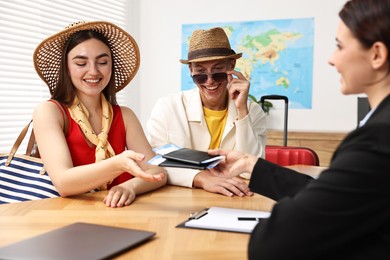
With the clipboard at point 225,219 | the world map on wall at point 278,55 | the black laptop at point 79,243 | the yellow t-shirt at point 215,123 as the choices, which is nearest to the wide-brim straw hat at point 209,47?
the yellow t-shirt at point 215,123

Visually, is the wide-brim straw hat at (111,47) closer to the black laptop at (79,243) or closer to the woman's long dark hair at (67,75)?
the woman's long dark hair at (67,75)

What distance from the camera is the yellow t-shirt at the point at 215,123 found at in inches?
96.7

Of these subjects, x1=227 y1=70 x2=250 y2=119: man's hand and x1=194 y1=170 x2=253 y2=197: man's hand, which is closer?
x1=194 y1=170 x2=253 y2=197: man's hand

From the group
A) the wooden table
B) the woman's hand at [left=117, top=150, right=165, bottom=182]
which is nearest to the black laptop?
the wooden table

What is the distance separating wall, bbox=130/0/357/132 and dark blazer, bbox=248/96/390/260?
3728mm

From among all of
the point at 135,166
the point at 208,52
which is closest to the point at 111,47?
the point at 208,52

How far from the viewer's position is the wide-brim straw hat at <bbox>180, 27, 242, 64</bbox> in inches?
92.7

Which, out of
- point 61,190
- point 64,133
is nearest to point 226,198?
point 61,190

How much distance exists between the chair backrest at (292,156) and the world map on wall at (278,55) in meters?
1.73

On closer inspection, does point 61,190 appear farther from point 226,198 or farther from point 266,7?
point 266,7

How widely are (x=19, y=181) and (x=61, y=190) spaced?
0.23 metres

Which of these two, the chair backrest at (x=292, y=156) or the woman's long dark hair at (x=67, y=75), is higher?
the woman's long dark hair at (x=67, y=75)

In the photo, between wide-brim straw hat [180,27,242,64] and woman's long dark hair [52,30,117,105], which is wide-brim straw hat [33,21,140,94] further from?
wide-brim straw hat [180,27,242,64]

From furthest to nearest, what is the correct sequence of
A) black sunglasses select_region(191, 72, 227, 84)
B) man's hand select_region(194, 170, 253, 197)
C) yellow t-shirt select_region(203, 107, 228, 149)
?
yellow t-shirt select_region(203, 107, 228, 149)
black sunglasses select_region(191, 72, 227, 84)
man's hand select_region(194, 170, 253, 197)
